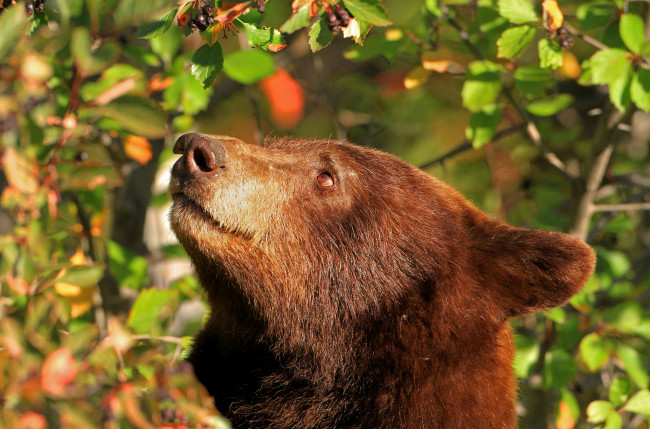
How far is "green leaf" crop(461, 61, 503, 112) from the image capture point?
3.99 meters

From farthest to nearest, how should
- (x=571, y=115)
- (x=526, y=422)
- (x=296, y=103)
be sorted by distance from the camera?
1. (x=296, y=103)
2. (x=571, y=115)
3. (x=526, y=422)

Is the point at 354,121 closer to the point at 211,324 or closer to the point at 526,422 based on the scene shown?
the point at 526,422

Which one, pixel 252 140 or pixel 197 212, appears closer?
pixel 197 212

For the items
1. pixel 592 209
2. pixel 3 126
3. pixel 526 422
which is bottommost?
pixel 526 422

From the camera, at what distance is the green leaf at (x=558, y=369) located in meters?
4.07

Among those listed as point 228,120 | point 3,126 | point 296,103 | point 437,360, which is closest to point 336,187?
point 437,360

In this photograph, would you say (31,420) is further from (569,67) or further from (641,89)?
(569,67)

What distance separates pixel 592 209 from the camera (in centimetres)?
443

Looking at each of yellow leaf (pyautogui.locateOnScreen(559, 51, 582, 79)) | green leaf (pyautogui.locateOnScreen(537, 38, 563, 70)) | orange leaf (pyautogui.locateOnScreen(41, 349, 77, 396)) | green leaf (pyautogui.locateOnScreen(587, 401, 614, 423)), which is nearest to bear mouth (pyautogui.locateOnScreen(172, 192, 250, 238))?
orange leaf (pyautogui.locateOnScreen(41, 349, 77, 396))

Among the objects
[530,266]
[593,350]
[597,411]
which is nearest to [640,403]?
[597,411]

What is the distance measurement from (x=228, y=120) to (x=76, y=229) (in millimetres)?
3054

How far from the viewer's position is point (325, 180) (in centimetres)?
329

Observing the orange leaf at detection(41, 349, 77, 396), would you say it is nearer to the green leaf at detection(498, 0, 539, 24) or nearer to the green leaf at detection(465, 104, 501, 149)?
the green leaf at detection(498, 0, 539, 24)

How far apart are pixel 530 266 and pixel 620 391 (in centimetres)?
123
